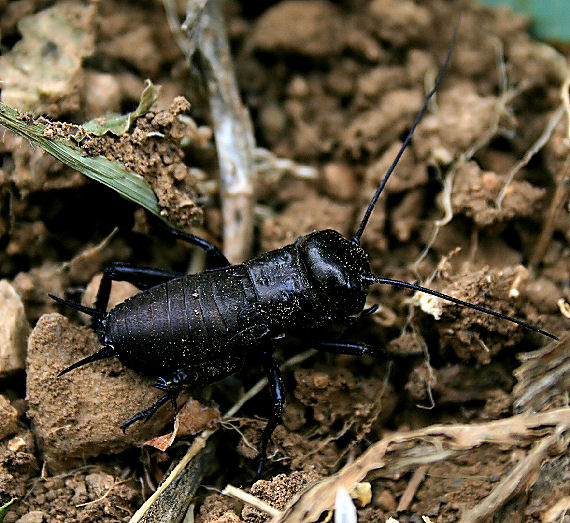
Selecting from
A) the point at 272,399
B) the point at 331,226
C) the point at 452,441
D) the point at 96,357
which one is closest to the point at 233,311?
the point at 272,399

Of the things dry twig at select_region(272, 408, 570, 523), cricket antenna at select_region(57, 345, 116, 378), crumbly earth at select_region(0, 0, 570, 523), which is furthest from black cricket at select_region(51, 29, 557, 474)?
dry twig at select_region(272, 408, 570, 523)

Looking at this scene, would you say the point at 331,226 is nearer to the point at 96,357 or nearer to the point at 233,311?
the point at 233,311

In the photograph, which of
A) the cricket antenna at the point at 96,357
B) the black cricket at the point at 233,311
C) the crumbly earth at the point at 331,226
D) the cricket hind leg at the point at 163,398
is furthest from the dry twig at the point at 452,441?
the cricket antenna at the point at 96,357

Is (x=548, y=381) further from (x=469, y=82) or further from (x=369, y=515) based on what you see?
(x=469, y=82)

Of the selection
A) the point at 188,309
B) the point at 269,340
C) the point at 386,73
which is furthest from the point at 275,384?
the point at 386,73

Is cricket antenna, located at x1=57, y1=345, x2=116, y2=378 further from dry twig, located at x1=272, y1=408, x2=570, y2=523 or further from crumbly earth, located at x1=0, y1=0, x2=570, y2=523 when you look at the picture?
dry twig, located at x1=272, y1=408, x2=570, y2=523
